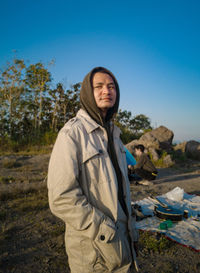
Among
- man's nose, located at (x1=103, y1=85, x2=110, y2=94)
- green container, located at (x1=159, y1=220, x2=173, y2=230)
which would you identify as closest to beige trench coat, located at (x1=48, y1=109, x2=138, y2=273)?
man's nose, located at (x1=103, y1=85, x2=110, y2=94)

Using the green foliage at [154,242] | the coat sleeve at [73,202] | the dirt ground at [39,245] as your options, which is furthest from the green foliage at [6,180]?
the coat sleeve at [73,202]

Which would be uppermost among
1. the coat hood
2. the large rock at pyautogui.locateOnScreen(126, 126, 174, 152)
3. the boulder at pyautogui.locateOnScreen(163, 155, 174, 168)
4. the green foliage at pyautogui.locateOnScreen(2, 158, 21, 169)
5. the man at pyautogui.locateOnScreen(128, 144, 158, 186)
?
the coat hood

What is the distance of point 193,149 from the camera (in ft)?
41.0

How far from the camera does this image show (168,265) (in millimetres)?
2297

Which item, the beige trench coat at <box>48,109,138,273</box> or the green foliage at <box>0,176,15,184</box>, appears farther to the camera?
the green foliage at <box>0,176,15,184</box>

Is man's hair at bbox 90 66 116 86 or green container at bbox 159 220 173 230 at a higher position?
man's hair at bbox 90 66 116 86

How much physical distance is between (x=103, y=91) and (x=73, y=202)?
2.55 feet

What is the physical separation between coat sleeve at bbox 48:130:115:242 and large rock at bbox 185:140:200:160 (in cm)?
Result: 1279

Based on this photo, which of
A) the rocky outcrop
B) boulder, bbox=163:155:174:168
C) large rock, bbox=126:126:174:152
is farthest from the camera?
large rock, bbox=126:126:174:152

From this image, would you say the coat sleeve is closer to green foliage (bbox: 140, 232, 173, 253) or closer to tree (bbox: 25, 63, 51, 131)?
green foliage (bbox: 140, 232, 173, 253)

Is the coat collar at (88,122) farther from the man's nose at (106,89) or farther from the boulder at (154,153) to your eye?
the boulder at (154,153)

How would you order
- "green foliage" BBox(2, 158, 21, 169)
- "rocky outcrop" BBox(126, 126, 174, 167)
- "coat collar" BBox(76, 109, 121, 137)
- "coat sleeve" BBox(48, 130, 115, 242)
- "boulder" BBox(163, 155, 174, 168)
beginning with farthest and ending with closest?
"rocky outcrop" BBox(126, 126, 174, 167), "boulder" BBox(163, 155, 174, 168), "green foliage" BBox(2, 158, 21, 169), "coat collar" BBox(76, 109, 121, 137), "coat sleeve" BBox(48, 130, 115, 242)

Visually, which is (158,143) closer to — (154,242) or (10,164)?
(10,164)

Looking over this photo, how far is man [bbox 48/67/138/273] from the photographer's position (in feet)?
3.31
